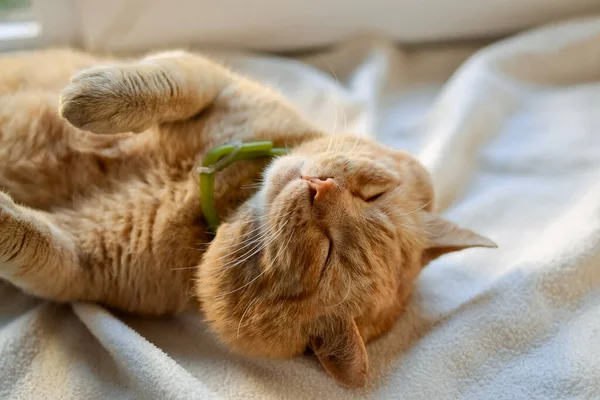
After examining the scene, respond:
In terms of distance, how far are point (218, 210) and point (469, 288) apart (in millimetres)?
594

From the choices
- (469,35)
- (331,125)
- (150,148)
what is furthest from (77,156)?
(469,35)

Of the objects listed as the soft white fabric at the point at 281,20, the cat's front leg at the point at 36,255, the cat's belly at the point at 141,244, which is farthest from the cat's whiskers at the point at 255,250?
the soft white fabric at the point at 281,20

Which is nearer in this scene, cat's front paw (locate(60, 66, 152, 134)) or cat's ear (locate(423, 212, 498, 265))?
cat's front paw (locate(60, 66, 152, 134))

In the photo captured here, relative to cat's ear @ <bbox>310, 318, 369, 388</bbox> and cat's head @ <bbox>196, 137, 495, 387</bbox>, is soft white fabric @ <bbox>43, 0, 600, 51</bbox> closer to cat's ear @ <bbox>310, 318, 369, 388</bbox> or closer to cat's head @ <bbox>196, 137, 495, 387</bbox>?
cat's head @ <bbox>196, 137, 495, 387</bbox>

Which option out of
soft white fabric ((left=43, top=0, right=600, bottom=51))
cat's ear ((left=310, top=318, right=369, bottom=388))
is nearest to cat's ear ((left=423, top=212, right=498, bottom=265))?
cat's ear ((left=310, top=318, right=369, bottom=388))

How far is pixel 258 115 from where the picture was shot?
122 centimetres

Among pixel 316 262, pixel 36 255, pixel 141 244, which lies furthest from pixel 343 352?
pixel 36 255

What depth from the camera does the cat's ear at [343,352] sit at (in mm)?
990

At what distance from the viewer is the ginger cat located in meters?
1.02

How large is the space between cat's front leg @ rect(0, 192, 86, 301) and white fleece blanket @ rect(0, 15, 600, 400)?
2.6 inches

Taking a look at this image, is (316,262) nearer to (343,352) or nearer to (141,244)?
(343,352)

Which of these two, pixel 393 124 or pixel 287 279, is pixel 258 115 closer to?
pixel 287 279

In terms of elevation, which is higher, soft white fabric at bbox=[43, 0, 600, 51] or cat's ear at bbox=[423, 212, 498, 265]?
soft white fabric at bbox=[43, 0, 600, 51]

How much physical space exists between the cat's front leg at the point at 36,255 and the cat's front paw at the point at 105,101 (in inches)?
8.0
